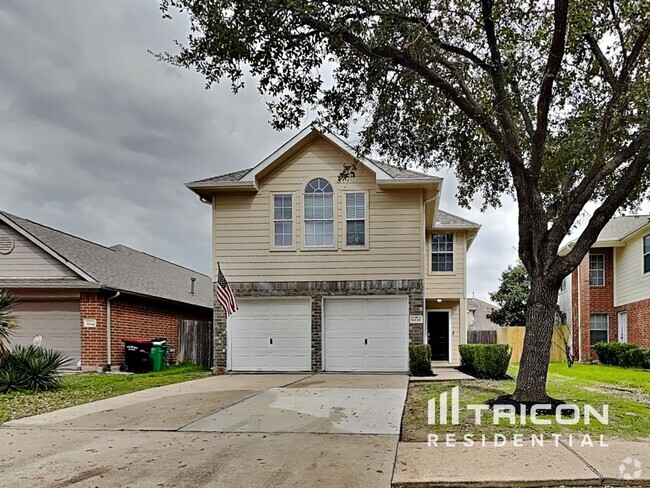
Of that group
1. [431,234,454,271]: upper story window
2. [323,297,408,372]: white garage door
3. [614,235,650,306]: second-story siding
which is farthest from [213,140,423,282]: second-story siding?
[614,235,650,306]: second-story siding

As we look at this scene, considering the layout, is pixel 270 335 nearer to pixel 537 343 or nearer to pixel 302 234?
pixel 302 234

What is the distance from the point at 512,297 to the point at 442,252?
44.2 feet

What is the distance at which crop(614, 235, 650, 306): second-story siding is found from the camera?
2089 centimetres

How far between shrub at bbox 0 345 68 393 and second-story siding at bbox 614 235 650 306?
19.0 meters

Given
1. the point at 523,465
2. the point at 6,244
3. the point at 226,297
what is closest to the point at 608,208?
the point at 523,465

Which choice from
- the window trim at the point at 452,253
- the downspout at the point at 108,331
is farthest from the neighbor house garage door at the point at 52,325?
the window trim at the point at 452,253

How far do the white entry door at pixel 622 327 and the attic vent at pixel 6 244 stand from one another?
73.1 feet

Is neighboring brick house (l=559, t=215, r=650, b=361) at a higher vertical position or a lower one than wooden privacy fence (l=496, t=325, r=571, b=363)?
higher

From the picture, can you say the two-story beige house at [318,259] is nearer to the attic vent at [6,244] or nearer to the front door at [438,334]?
the attic vent at [6,244]

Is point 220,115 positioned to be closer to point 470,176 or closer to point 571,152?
point 470,176

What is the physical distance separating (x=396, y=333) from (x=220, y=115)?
286 inches

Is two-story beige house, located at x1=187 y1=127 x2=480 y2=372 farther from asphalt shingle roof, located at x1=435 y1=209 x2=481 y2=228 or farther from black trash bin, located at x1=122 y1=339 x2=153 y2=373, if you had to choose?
asphalt shingle roof, located at x1=435 y1=209 x2=481 y2=228

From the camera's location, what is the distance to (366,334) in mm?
15531

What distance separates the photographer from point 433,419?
7.93 meters
